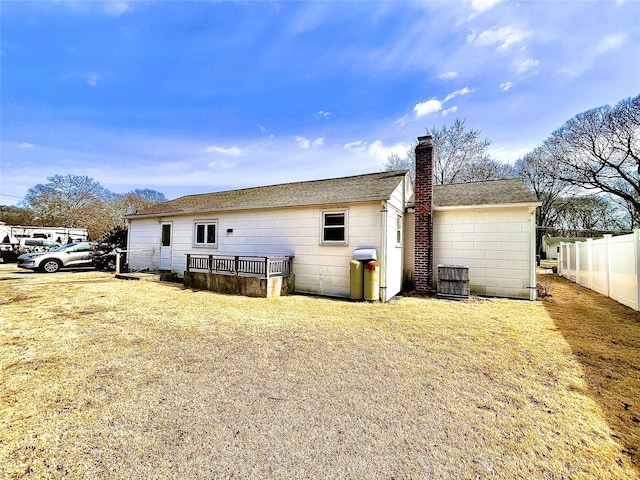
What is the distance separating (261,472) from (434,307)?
662 centimetres

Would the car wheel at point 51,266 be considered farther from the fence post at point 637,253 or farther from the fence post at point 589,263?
the fence post at point 589,263

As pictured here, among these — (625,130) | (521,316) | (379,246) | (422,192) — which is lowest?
(521,316)

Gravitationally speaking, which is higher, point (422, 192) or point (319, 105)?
point (319, 105)

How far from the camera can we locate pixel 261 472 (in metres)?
1.91

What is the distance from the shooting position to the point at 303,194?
1050cm

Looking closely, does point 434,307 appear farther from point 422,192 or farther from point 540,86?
point 540,86

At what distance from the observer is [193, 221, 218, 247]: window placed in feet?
38.5

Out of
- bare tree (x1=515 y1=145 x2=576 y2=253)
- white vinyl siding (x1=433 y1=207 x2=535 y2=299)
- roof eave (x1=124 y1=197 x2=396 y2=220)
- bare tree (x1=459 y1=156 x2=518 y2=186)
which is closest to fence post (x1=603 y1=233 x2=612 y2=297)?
white vinyl siding (x1=433 y1=207 x2=535 y2=299)

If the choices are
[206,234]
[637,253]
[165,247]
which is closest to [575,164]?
[637,253]

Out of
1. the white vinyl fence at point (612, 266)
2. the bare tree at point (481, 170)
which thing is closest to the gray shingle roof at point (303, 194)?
the white vinyl fence at point (612, 266)

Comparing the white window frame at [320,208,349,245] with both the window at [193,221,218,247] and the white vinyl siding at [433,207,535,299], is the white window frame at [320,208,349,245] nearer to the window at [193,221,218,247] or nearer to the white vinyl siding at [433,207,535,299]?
the white vinyl siding at [433,207,535,299]

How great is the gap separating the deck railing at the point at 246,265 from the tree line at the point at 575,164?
1802 centimetres

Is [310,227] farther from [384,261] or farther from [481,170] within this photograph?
[481,170]

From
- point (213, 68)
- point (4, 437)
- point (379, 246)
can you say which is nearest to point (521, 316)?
point (379, 246)
